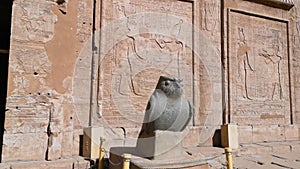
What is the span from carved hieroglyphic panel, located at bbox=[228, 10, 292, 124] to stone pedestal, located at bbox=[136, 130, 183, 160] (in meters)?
3.69

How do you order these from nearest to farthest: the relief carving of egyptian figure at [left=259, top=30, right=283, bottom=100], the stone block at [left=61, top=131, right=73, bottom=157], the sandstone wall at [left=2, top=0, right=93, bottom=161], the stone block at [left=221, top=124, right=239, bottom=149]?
the sandstone wall at [left=2, top=0, right=93, bottom=161] → the stone block at [left=61, top=131, right=73, bottom=157] → the stone block at [left=221, top=124, right=239, bottom=149] → the relief carving of egyptian figure at [left=259, top=30, right=283, bottom=100]

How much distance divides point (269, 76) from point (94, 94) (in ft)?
16.4

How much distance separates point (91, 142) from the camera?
468cm

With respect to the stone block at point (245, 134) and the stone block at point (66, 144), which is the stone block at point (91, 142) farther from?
the stone block at point (245, 134)

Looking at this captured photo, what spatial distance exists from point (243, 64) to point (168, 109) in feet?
14.4

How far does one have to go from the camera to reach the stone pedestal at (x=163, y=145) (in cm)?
340

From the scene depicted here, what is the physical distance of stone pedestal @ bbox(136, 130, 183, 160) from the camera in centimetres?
340

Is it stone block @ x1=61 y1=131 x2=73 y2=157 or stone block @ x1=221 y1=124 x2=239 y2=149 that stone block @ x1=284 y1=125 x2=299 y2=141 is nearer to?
stone block @ x1=221 y1=124 x2=239 y2=149

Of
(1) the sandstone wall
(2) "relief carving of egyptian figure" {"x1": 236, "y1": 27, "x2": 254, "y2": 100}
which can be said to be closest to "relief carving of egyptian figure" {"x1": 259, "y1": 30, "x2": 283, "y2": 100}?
(2) "relief carving of egyptian figure" {"x1": 236, "y1": 27, "x2": 254, "y2": 100}

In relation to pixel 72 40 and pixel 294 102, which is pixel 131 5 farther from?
pixel 294 102

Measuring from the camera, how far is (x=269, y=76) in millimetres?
7512

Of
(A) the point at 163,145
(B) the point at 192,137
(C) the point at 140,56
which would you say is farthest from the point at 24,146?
(B) the point at 192,137

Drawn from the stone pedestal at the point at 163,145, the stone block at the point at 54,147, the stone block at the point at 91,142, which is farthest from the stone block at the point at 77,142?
the stone pedestal at the point at 163,145

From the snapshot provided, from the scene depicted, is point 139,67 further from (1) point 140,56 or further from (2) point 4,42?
(2) point 4,42
